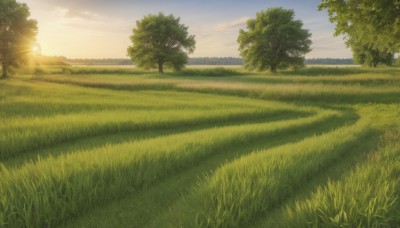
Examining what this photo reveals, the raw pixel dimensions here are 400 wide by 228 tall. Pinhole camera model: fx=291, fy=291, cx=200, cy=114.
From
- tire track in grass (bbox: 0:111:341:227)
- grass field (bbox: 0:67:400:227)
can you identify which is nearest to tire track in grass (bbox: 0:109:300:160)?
grass field (bbox: 0:67:400:227)

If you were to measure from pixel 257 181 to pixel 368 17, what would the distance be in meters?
16.9

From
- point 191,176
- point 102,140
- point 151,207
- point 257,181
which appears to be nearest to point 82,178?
point 151,207

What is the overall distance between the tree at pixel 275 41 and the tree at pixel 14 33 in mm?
37256

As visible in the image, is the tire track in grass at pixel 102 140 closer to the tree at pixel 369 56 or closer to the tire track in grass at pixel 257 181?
the tire track in grass at pixel 257 181

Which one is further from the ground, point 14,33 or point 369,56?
point 14,33

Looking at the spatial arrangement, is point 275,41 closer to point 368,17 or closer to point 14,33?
point 368,17

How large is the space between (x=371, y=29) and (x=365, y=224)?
1917 cm

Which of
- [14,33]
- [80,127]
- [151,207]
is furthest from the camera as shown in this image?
[14,33]

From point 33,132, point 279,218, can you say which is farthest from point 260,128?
point 33,132

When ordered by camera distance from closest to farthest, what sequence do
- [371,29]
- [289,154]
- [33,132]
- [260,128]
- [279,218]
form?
1. [279,218]
2. [289,154]
3. [33,132]
4. [260,128]
5. [371,29]

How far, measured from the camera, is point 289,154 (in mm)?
7305

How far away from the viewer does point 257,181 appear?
18.0 ft

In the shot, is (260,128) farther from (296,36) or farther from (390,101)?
(296,36)

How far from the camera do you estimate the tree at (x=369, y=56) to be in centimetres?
7021
